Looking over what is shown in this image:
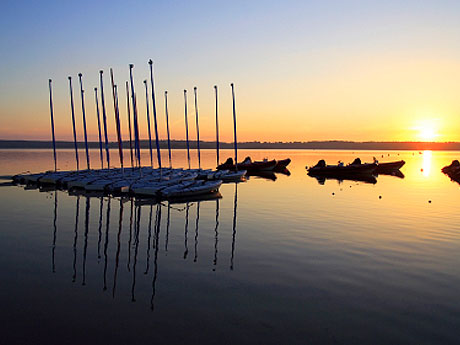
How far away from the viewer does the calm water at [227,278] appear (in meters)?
8.85

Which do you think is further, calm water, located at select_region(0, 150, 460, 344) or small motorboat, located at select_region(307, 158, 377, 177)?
small motorboat, located at select_region(307, 158, 377, 177)

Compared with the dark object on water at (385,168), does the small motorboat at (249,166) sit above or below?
above

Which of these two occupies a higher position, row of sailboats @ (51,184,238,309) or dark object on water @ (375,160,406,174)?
row of sailboats @ (51,184,238,309)

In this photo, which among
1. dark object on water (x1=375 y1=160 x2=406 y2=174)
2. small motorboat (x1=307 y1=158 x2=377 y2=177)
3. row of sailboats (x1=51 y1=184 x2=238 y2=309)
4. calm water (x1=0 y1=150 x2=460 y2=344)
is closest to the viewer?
calm water (x1=0 y1=150 x2=460 y2=344)

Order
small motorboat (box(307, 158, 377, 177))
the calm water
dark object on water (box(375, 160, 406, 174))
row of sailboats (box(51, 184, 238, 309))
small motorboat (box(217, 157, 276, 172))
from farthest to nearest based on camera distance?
1. dark object on water (box(375, 160, 406, 174))
2. small motorboat (box(217, 157, 276, 172))
3. small motorboat (box(307, 158, 377, 177))
4. row of sailboats (box(51, 184, 238, 309))
5. the calm water

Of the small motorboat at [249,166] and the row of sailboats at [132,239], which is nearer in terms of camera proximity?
the row of sailboats at [132,239]

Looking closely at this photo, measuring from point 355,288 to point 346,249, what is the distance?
184 inches

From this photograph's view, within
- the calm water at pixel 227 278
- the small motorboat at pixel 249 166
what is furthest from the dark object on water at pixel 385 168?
the calm water at pixel 227 278

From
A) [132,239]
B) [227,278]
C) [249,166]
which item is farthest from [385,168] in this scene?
[227,278]

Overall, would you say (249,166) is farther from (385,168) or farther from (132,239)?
(132,239)

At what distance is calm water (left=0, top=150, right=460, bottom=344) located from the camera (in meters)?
8.85

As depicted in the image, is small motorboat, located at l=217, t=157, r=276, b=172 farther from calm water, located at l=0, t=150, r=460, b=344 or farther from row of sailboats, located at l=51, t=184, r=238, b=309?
calm water, located at l=0, t=150, r=460, b=344

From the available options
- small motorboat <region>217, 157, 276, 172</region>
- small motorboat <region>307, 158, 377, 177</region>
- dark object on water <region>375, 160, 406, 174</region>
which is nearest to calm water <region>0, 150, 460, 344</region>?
small motorboat <region>307, 158, 377, 177</region>

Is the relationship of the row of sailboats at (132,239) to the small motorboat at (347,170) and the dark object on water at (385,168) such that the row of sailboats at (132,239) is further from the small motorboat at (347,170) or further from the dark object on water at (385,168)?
the dark object on water at (385,168)
